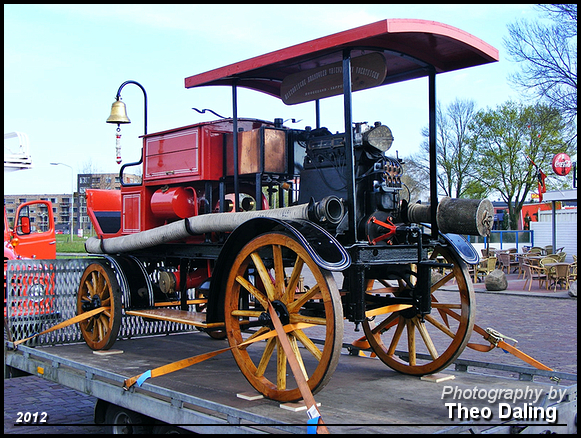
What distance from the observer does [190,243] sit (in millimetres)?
6441

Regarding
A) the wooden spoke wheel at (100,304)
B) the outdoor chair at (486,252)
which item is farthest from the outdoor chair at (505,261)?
the wooden spoke wheel at (100,304)

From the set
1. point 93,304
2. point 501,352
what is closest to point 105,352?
point 93,304

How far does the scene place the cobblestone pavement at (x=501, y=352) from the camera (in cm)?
628

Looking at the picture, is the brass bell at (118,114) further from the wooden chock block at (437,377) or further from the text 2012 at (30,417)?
the wooden chock block at (437,377)

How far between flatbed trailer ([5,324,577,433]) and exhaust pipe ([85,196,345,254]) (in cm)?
123

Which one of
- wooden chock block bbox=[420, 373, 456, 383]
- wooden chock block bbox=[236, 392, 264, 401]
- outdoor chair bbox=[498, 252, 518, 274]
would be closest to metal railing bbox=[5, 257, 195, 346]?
wooden chock block bbox=[236, 392, 264, 401]

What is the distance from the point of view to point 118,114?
31.2 feet

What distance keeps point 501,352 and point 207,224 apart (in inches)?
218

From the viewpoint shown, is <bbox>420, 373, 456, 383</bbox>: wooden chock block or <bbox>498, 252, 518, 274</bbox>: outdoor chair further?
<bbox>498, 252, 518, 274</bbox>: outdoor chair

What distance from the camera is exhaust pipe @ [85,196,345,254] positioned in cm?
473

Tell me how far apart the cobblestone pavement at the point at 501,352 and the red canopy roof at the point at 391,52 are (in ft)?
11.3

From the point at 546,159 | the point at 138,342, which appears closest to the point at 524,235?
the point at 546,159

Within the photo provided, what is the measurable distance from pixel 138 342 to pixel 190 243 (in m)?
1.79

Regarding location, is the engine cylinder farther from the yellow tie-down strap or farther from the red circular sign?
the red circular sign
